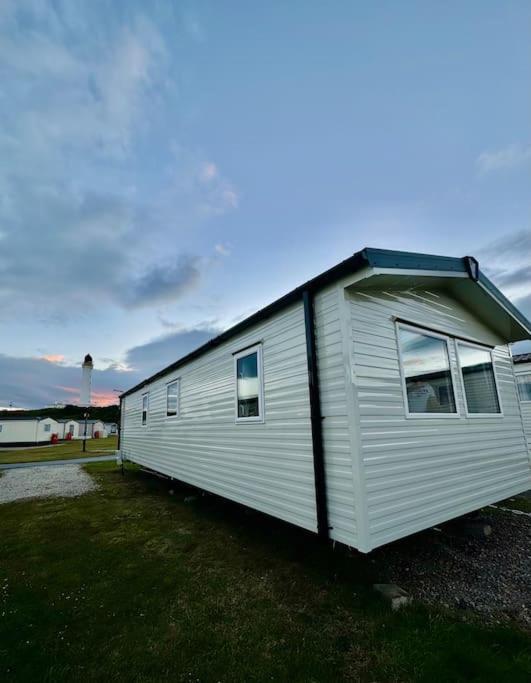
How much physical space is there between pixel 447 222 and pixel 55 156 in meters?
12.3

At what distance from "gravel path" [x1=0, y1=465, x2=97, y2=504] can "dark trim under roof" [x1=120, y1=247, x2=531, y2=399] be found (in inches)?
313

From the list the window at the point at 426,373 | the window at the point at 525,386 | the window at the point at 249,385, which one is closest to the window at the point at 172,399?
the window at the point at 249,385

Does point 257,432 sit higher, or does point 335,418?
point 335,418

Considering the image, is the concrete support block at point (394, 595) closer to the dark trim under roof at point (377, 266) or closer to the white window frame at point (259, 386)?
the white window frame at point (259, 386)

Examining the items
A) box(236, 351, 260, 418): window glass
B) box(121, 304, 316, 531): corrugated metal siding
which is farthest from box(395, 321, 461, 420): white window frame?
box(236, 351, 260, 418): window glass

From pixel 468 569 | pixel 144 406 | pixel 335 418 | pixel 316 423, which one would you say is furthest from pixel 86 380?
pixel 468 569

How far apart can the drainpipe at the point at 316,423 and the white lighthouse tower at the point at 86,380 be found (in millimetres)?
21402

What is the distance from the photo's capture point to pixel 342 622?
3.22m

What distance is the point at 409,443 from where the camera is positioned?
159 inches

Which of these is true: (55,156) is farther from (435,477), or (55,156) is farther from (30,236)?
(435,477)

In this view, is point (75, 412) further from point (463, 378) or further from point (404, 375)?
point (404, 375)

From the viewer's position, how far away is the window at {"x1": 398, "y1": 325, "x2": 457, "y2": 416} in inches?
172

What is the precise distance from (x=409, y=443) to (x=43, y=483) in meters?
13.7

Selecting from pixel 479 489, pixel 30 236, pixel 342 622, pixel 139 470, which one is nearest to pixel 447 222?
pixel 479 489
